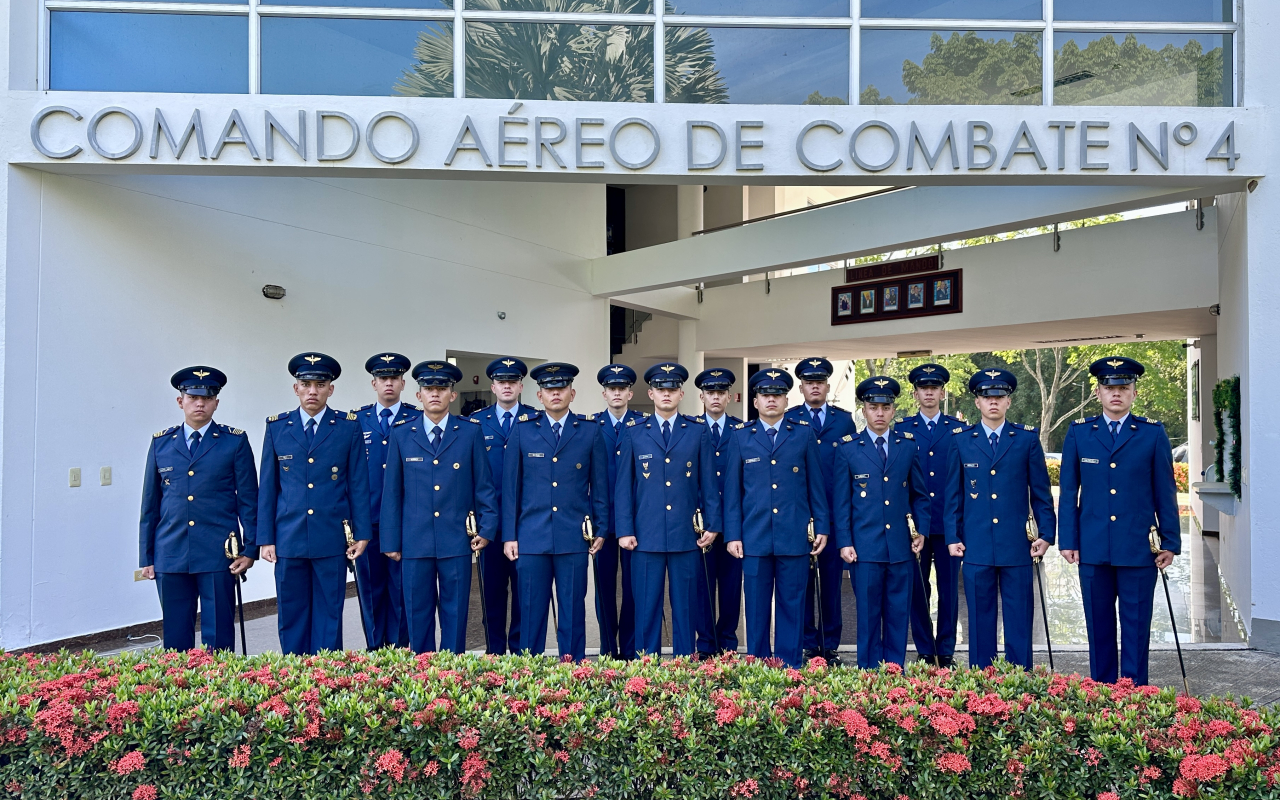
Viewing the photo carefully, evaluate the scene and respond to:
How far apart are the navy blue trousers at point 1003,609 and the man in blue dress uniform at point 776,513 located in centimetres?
80

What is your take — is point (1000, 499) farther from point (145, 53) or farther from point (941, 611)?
point (145, 53)

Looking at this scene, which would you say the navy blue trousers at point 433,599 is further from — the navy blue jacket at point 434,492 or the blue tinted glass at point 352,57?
the blue tinted glass at point 352,57

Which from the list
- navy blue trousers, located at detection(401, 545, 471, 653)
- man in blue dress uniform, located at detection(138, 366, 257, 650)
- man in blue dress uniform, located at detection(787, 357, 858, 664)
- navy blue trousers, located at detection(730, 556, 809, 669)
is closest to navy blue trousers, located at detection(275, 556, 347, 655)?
man in blue dress uniform, located at detection(138, 366, 257, 650)

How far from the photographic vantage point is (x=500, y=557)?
4.75 metres

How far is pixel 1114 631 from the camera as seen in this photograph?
416 cm

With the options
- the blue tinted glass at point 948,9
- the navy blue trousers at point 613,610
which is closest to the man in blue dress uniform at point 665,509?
the navy blue trousers at point 613,610

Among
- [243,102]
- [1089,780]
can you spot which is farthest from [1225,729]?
[243,102]

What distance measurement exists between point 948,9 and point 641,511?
4.02 meters

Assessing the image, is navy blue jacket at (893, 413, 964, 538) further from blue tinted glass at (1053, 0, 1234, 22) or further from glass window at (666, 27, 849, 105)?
blue tinted glass at (1053, 0, 1234, 22)

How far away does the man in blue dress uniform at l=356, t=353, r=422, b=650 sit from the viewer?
4824 mm

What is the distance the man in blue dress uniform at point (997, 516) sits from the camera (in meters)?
4.19

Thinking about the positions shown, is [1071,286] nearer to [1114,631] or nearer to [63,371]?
[1114,631]

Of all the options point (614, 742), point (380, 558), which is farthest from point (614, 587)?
point (614, 742)

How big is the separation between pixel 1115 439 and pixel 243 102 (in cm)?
526
